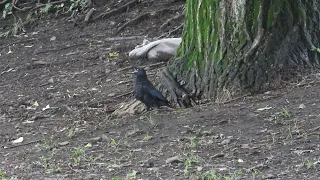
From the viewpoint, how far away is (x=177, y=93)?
26.9ft

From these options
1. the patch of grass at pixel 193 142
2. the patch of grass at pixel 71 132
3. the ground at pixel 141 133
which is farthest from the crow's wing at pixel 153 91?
the patch of grass at pixel 193 142

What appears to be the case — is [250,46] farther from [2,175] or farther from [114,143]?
[2,175]

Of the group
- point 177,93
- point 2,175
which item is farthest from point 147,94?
point 2,175

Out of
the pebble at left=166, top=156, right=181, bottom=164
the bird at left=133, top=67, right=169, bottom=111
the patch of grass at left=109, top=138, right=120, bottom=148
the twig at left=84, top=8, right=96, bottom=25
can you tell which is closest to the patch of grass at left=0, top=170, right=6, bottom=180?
the patch of grass at left=109, top=138, right=120, bottom=148

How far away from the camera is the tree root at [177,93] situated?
806cm

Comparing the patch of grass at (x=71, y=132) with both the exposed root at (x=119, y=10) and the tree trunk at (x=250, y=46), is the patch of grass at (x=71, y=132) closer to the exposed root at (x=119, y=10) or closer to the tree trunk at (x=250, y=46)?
the tree trunk at (x=250, y=46)

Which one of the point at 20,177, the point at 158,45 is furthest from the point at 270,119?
the point at 158,45

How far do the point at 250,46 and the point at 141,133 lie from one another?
1.48 metres

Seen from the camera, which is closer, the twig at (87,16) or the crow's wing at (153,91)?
the crow's wing at (153,91)

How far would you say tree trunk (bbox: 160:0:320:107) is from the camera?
7.79 meters

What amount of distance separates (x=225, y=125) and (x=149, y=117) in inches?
37.4

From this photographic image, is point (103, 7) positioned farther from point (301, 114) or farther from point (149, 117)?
point (301, 114)

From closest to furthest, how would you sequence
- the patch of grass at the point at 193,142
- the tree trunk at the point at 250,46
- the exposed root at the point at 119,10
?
the patch of grass at the point at 193,142, the tree trunk at the point at 250,46, the exposed root at the point at 119,10

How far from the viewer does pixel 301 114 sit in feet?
22.9
